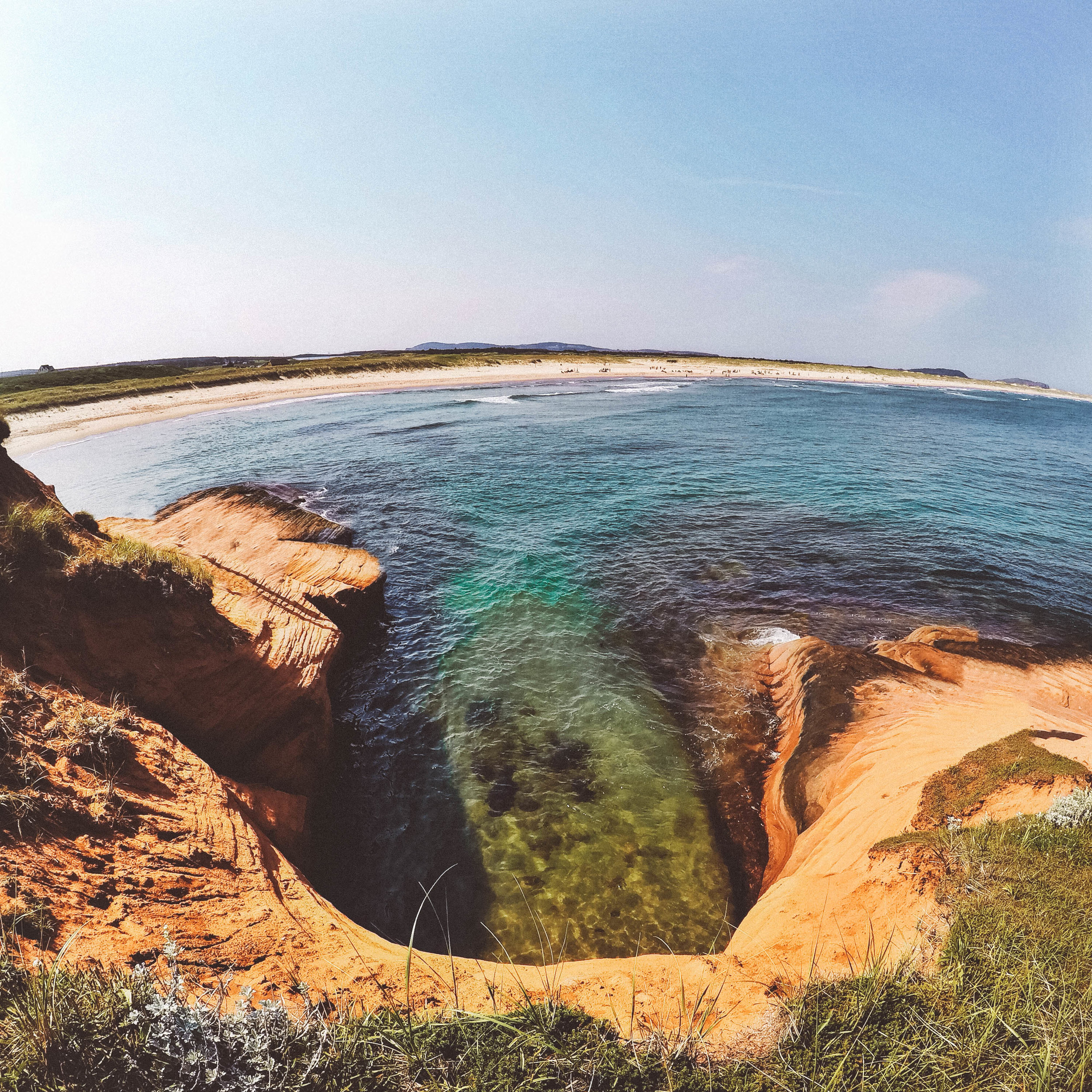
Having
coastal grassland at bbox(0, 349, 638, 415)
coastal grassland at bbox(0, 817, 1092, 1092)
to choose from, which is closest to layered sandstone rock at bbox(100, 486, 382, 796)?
coastal grassland at bbox(0, 817, 1092, 1092)

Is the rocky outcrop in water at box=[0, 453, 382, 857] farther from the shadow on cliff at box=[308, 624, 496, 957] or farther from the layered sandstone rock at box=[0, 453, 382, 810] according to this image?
the shadow on cliff at box=[308, 624, 496, 957]

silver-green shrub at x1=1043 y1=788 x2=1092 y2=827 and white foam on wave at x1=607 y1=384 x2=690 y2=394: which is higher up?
white foam on wave at x1=607 y1=384 x2=690 y2=394

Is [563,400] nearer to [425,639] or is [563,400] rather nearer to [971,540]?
[971,540]

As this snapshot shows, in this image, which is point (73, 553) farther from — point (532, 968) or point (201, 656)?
point (532, 968)

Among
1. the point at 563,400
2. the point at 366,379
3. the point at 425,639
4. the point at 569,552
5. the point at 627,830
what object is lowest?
the point at 627,830

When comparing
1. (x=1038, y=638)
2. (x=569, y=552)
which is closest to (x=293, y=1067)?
→ (x=569, y=552)

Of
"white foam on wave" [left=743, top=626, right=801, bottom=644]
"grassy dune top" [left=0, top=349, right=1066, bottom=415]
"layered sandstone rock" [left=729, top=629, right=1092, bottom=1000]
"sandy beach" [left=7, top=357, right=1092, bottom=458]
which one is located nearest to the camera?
"layered sandstone rock" [left=729, top=629, right=1092, bottom=1000]
